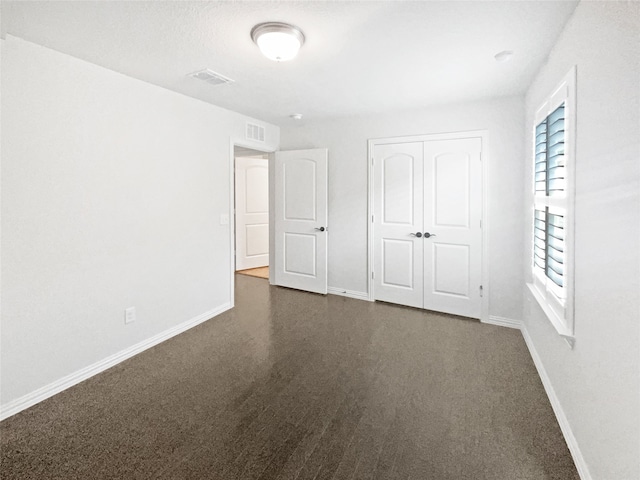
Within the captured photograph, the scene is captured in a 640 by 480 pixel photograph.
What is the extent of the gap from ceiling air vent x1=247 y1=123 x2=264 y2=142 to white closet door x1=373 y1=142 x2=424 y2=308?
1.55 meters

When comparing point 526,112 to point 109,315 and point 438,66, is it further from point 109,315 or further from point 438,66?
point 109,315

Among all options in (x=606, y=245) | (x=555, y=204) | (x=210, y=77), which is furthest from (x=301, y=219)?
(x=606, y=245)

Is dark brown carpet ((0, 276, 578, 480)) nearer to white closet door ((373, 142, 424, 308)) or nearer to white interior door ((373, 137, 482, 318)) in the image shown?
white interior door ((373, 137, 482, 318))

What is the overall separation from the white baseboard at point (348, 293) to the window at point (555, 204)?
2.07 m

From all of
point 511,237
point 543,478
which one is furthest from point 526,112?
point 543,478

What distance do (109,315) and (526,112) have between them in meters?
4.22

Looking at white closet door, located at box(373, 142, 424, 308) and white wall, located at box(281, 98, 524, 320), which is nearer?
white wall, located at box(281, 98, 524, 320)

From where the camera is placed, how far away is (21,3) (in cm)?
184

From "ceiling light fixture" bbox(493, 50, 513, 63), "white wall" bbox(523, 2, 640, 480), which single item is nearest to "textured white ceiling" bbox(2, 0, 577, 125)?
"ceiling light fixture" bbox(493, 50, 513, 63)

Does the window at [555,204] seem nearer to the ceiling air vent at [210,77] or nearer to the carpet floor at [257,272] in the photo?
the ceiling air vent at [210,77]

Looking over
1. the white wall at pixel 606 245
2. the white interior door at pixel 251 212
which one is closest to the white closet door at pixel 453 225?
the white wall at pixel 606 245

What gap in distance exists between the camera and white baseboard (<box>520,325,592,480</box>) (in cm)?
165

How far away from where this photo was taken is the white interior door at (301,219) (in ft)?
15.5

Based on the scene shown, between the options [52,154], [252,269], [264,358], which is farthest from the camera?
[252,269]
